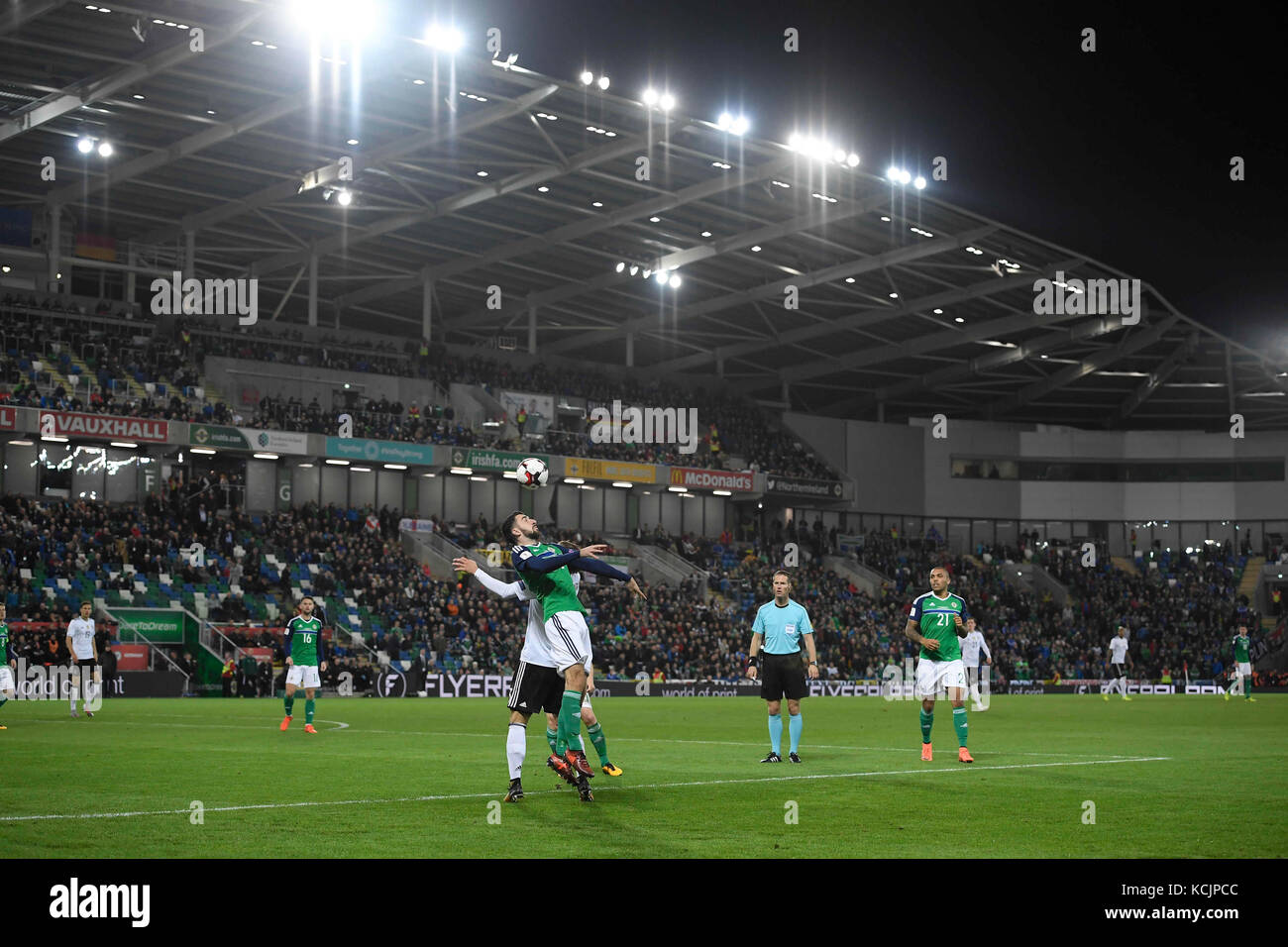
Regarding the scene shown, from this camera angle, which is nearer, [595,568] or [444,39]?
[595,568]

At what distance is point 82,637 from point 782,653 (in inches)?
707

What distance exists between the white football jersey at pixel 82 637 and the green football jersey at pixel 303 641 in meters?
6.25

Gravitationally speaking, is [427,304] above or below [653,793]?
above

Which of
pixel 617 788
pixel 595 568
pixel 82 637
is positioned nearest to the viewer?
pixel 595 568

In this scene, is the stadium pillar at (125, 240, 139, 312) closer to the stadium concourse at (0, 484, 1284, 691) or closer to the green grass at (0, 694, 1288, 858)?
the stadium concourse at (0, 484, 1284, 691)

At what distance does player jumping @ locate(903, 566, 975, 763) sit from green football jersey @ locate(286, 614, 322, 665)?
12.1m

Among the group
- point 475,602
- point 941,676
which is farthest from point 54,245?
point 941,676

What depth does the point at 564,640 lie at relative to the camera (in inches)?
526

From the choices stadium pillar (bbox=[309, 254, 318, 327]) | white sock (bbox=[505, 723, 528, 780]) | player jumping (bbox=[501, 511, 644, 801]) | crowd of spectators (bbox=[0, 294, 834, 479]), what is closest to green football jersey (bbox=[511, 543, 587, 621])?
player jumping (bbox=[501, 511, 644, 801])

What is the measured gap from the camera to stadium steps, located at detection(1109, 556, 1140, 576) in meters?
86.4

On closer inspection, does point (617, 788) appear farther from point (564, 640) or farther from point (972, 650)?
point (972, 650)

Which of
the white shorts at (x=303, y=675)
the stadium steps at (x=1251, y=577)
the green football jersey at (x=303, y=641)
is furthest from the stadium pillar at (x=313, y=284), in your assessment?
the stadium steps at (x=1251, y=577)

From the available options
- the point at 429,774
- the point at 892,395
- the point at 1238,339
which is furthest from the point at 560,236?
the point at 1238,339
